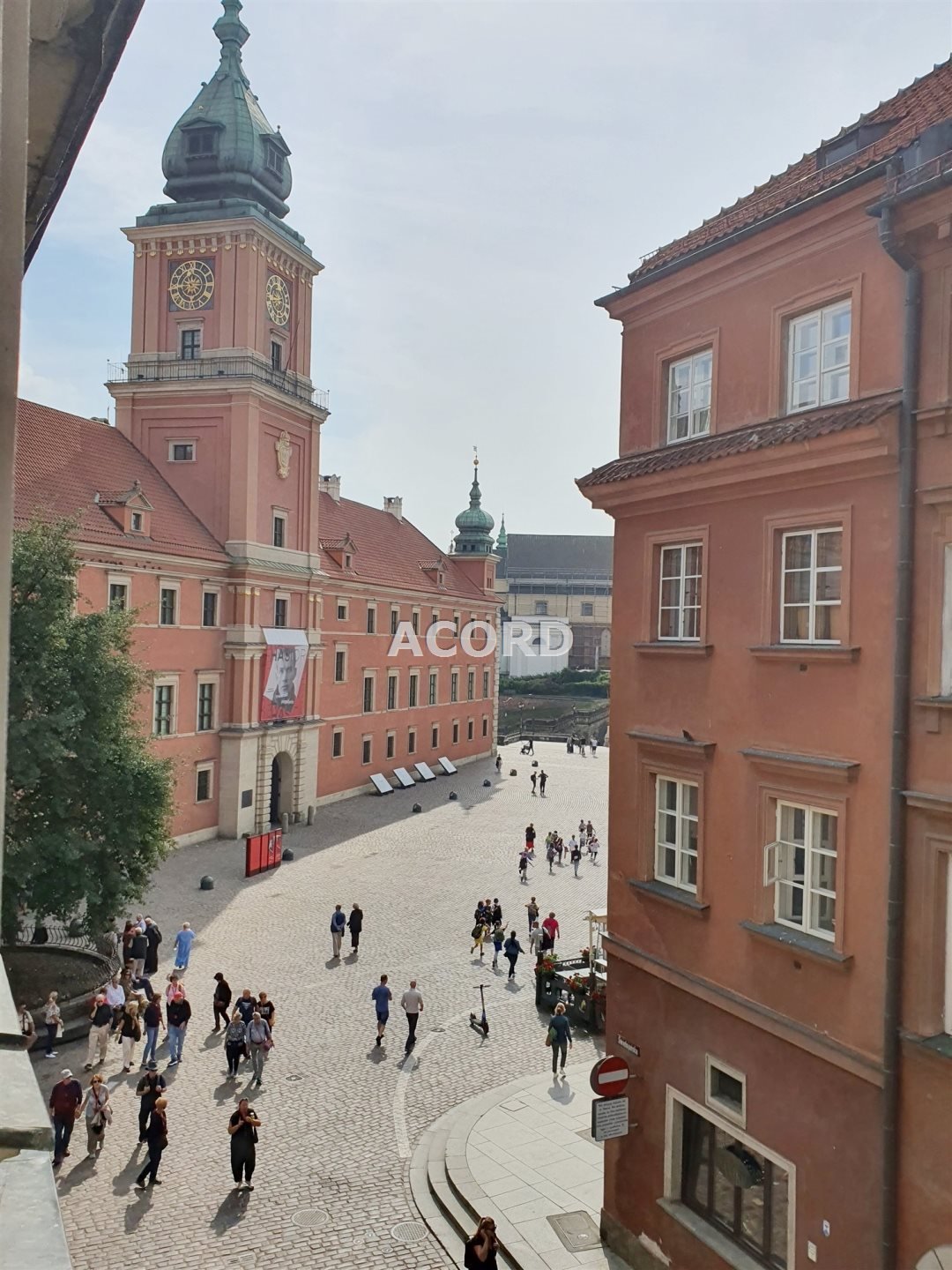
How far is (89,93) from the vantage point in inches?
126

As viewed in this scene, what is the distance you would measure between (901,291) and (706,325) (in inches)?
118

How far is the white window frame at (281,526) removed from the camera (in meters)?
40.4

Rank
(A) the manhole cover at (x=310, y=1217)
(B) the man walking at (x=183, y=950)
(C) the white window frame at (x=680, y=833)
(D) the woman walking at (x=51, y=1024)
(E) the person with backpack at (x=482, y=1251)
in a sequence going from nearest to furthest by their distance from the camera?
1. (E) the person with backpack at (x=482, y=1251)
2. (C) the white window frame at (x=680, y=833)
3. (A) the manhole cover at (x=310, y=1217)
4. (D) the woman walking at (x=51, y=1024)
5. (B) the man walking at (x=183, y=950)

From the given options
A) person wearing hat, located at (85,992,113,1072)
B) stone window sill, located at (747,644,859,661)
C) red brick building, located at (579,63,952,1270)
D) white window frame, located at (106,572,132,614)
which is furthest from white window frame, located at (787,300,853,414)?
white window frame, located at (106,572,132,614)

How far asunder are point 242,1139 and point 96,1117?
8.77ft

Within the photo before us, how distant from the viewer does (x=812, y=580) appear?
10.5 m

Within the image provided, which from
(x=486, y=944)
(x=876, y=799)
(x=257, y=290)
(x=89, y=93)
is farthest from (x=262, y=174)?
(x=89, y=93)

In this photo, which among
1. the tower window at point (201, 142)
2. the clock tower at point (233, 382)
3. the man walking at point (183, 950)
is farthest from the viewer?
the tower window at point (201, 142)

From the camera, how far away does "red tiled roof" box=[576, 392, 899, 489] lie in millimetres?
9641

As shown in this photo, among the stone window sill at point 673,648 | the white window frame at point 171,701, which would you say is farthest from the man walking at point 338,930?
the stone window sill at point 673,648

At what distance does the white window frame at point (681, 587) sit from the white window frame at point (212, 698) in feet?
87.2

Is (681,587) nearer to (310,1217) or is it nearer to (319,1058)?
(310,1217)

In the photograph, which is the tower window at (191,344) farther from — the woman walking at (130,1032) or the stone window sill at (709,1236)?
the stone window sill at (709,1236)

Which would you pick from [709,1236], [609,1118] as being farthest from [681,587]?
[709,1236]
